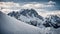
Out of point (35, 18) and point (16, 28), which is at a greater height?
point (35, 18)

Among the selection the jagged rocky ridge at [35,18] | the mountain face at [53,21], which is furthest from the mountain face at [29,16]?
the mountain face at [53,21]

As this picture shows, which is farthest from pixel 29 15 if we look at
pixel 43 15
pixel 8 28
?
pixel 8 28

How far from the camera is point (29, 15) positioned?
223cm

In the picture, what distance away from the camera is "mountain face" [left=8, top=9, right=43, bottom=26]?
7.27ft

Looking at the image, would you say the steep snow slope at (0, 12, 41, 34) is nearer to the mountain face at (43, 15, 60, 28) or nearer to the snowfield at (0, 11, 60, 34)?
the snowfield at (0, 11, 60, 34)

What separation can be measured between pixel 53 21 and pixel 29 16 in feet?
1.31

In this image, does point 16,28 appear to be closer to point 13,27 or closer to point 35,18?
point 13,27

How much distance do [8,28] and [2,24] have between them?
0.39ft

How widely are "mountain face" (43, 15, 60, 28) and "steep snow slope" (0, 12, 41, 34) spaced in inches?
6.9

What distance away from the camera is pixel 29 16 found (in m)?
2.24

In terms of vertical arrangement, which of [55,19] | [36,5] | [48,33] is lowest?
[48,33]

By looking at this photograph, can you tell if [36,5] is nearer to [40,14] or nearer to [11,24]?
[40,14]

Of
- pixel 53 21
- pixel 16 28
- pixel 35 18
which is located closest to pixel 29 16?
pixel 35 18

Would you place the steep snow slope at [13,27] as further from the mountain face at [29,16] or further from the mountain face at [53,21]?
the mountain face at [53,21]
